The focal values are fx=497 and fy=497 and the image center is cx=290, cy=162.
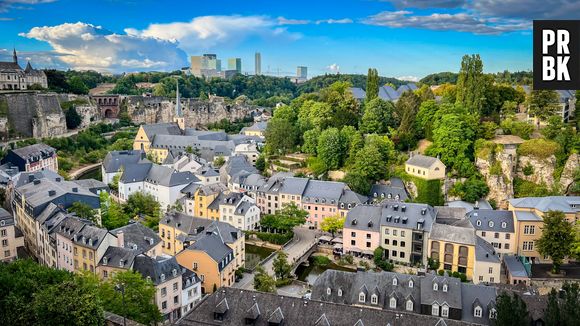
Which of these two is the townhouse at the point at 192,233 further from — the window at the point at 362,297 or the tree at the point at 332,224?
the window at the point at 362,297

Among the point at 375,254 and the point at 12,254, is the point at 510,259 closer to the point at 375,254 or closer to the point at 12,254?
the point at 375,254

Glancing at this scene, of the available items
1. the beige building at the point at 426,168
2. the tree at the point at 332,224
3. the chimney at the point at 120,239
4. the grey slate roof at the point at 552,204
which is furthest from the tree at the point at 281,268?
the grey slate roof at the point at 552,204

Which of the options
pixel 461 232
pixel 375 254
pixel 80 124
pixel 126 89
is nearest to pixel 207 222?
pixel 375 254

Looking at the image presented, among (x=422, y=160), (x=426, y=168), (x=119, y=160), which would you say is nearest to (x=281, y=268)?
(x=426, y=168)

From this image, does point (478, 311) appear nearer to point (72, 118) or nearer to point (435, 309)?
point (435, 309)

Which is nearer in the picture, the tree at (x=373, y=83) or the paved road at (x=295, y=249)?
the paved road at (x=295, y=249)

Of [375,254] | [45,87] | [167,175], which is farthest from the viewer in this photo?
[45,87]

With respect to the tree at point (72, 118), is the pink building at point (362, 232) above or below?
below
